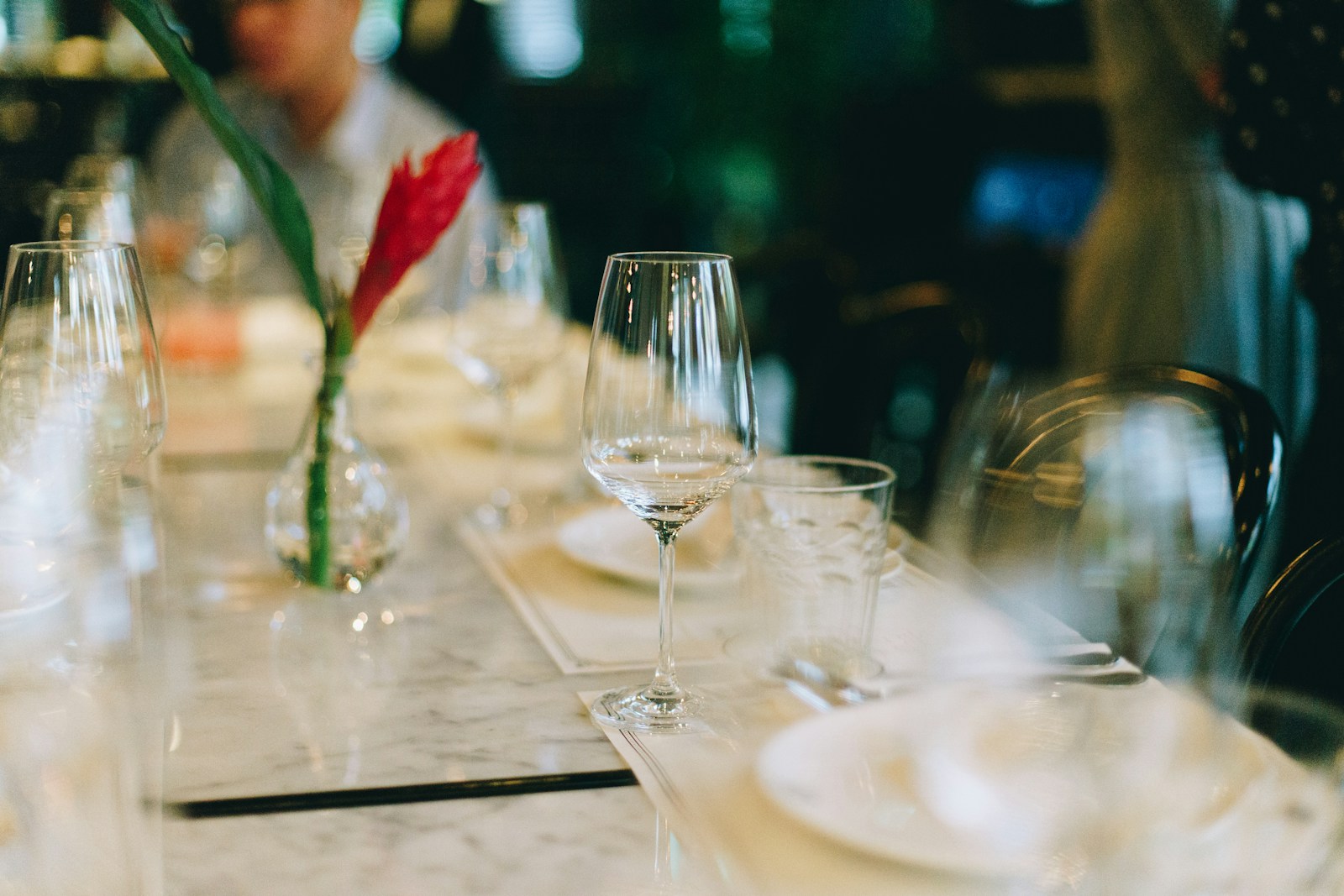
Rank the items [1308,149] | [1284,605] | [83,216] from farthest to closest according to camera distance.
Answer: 1. [1308,149]
2. [83,216]
3. [1284,605]

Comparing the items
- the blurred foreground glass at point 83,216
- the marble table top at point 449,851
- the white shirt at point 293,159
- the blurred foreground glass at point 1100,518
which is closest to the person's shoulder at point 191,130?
the white shirt at point 293,159

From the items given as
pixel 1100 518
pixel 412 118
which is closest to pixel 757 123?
pixel 412 118

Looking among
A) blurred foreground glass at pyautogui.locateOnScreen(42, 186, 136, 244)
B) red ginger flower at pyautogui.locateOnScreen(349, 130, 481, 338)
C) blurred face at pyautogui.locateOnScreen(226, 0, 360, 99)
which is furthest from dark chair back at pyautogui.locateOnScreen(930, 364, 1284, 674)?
blurred face at pyautogui.locateOnScreen(226, 0, 360, 99)

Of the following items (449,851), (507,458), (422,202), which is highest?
(422,202)

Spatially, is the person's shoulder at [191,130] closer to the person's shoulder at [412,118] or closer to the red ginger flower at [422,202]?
the person's shoulder at [412,118]

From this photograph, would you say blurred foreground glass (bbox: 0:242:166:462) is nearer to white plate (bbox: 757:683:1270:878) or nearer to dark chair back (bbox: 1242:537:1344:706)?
white plate (bbox: 757:683:1270:878)

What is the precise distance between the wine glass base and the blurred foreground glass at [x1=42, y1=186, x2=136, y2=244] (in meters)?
0.92

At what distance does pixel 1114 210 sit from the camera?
2.35 m

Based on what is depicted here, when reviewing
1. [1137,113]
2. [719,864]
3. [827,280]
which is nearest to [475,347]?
[719,864]

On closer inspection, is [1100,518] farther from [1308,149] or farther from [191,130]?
[191,130]

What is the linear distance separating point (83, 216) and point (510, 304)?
0.51 meters

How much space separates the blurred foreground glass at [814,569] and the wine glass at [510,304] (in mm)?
497

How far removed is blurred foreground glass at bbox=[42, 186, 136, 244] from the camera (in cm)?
141

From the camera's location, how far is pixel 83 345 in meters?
0.84
